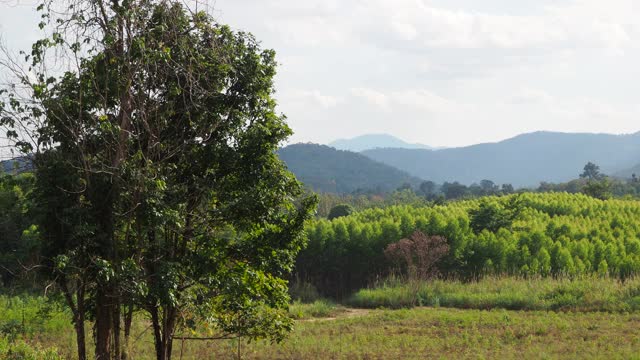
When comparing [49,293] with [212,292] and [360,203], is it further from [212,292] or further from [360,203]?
[360,203]

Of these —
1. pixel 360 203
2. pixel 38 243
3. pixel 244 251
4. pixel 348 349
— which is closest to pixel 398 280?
pixel 348 349

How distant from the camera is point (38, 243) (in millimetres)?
8484

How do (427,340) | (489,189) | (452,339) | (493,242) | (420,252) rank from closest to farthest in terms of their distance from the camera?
(452,339), (427,340), (420,252), (493,242), (489,189)

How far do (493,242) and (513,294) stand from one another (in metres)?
5.00

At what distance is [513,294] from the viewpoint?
19781mm

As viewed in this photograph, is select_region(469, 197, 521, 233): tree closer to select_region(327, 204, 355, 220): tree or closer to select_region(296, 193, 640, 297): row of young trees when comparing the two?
select_region(296, 193, 640, 297): row of young trees

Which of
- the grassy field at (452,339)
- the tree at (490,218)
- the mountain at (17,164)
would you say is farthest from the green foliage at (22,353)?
the tree at (490,218)

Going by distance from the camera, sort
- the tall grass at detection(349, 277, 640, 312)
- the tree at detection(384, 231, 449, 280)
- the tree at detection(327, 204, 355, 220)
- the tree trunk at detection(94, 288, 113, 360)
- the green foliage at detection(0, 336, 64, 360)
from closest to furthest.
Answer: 1. the tree trunk at detection(94, 288, 113, 360)
2. the green foliage at detection(0, 336, 64, 360)
3. the tall grass at detection(349, 277, 640, 312)
4. the tree at detection(384, 231, 449, 280)
5. the tree at detection(327, 204, 355, 220)

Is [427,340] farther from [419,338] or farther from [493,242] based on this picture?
[493,242]

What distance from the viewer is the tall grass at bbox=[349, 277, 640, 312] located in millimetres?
18219

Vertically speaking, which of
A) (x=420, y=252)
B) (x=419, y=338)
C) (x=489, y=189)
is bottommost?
(x=419, y=338)

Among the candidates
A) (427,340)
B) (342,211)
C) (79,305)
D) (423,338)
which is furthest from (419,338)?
(342,211)

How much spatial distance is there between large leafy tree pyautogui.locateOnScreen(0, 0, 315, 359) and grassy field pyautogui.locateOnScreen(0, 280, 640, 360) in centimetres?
223

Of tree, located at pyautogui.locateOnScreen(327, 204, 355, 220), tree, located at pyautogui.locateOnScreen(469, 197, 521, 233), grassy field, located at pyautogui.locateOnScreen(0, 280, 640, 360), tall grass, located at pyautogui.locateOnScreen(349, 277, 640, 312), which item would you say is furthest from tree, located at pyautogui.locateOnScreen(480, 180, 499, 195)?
grassy field, located at pyautogui.locateOnScreen(0, 280, 640, 360)
